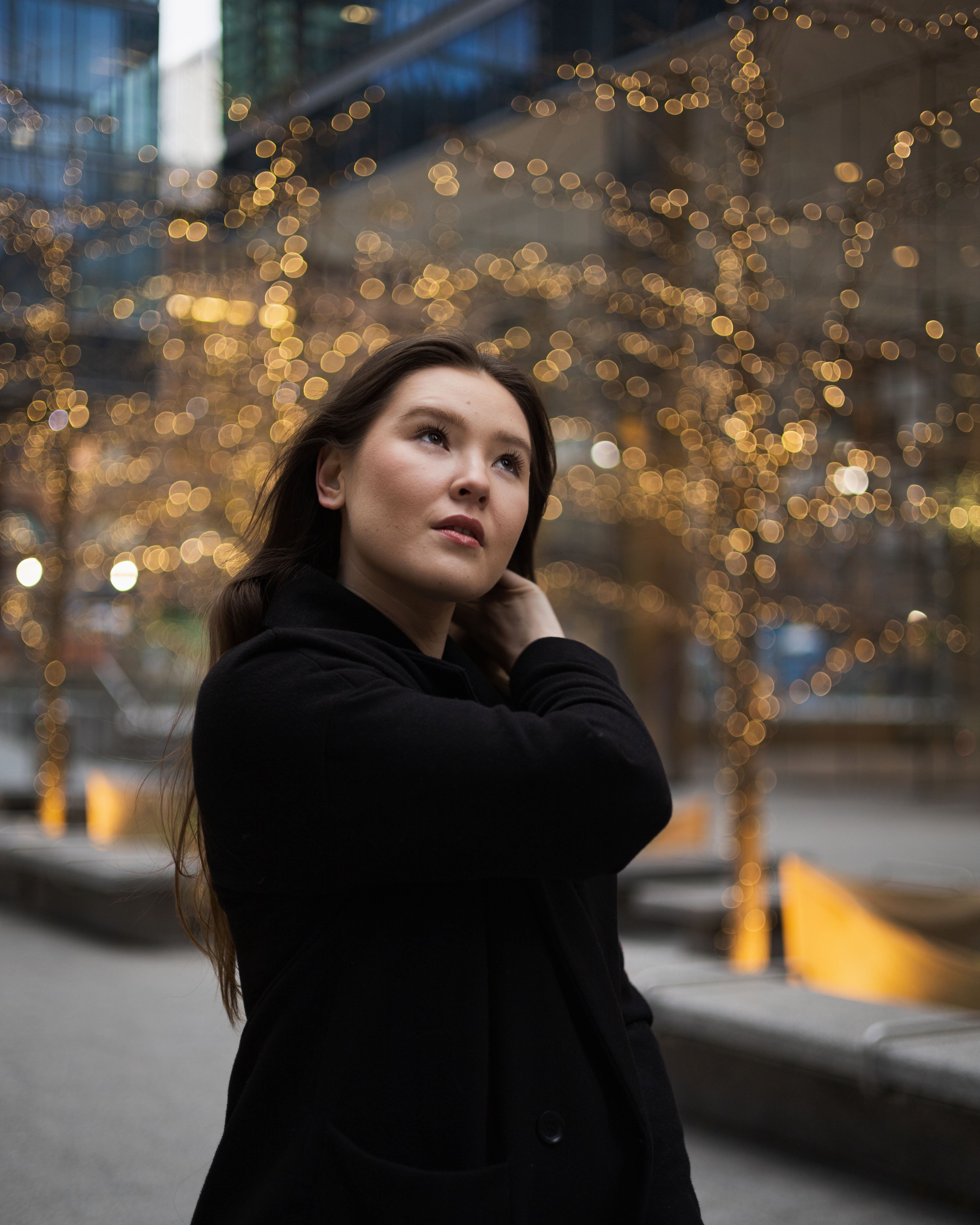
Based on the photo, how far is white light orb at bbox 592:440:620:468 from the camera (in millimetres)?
13281

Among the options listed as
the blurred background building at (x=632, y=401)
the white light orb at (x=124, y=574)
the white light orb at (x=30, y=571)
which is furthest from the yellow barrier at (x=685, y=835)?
the white light orb at (x=30, y=571)

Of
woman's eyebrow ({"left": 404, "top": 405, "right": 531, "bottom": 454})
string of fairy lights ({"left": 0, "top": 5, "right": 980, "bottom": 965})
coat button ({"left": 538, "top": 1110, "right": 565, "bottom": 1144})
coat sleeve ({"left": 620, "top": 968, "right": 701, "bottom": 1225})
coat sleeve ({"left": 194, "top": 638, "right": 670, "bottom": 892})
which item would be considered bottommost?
coat sleeve ({"left": 620, "top": 968, "right": 701, "bottom": 1225})

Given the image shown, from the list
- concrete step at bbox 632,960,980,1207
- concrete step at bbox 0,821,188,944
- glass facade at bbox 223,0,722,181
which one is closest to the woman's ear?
concrete step at bbox 632,960,980,1207

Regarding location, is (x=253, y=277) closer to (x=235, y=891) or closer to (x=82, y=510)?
(x=82, y=510)

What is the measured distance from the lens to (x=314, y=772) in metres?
1.20

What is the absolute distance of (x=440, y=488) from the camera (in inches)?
53.0

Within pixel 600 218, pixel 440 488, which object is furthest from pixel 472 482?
pixel 600 218

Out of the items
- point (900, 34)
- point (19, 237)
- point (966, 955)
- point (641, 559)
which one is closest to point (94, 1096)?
point (966, 955)

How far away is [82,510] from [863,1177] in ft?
22.5

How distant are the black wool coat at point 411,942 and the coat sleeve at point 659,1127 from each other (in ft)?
0.29

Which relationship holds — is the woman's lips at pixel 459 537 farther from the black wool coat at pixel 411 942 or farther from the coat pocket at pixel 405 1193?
the coat pocket at pixel 405 1193

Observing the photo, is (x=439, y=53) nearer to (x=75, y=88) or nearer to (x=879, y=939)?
(x=75, y=88)

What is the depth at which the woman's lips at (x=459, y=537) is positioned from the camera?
1350 mm

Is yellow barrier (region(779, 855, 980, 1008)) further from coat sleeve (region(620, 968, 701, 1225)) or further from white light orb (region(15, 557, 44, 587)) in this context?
white light orb (region(15, 557, 44, 587))
